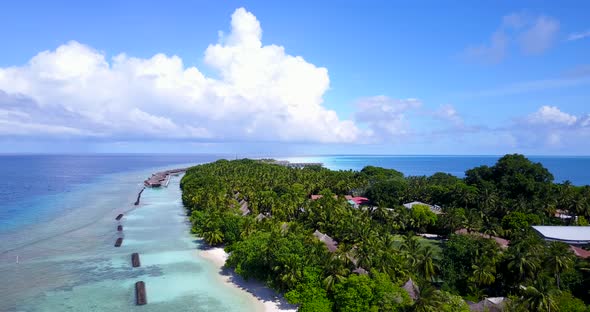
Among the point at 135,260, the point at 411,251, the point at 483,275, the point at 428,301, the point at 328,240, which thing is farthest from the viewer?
the point at 328,240

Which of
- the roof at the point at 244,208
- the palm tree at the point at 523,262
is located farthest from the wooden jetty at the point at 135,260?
the palm tree at the point at 523,262

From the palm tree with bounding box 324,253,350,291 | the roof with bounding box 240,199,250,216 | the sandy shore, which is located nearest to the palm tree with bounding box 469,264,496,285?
the palm tree with bounding box 324,253,350,291

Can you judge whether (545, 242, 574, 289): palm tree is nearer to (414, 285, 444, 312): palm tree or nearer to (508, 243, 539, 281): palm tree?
(508, 243, 539, 281): palm tree

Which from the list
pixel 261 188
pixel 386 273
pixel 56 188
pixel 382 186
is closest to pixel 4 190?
pixel 56 188

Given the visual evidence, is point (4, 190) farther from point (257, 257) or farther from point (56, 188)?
point (257, 257)

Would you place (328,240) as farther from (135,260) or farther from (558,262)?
(135,260)

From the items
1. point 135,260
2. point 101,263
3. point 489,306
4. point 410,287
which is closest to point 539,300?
point 489,306
